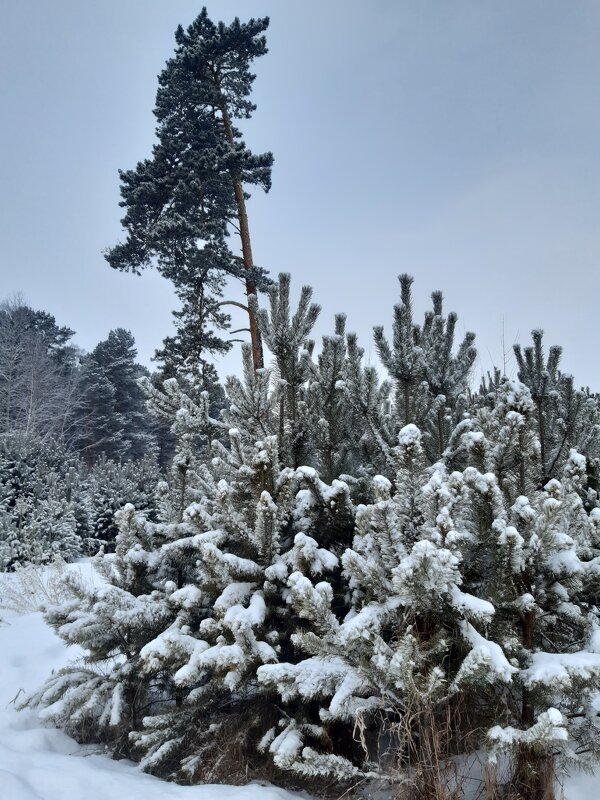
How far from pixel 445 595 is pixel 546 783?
786mm

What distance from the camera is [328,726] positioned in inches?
90.9

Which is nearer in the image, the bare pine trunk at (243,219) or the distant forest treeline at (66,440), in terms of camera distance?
the distant forest treeline at (66,440)

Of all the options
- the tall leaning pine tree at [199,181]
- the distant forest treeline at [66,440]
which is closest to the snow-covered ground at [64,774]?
the distant forest treeline at [66,440]

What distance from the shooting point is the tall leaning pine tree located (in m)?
11.9

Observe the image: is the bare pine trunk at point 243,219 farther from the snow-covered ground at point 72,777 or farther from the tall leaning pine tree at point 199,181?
the snow-covered ground at point 72,777

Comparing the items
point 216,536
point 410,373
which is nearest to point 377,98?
point 410,373

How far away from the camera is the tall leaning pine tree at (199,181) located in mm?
11891

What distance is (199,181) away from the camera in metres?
11.7

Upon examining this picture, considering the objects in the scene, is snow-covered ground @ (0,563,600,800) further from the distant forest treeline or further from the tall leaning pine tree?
the tall leaning pine tree

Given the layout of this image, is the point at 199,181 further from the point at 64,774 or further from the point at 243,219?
the point at 64,774

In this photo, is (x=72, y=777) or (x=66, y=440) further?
(x=66, y=440)

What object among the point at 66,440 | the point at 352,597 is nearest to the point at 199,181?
the point at 352,597

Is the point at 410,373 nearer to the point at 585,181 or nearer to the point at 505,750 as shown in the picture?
the point at 505,750

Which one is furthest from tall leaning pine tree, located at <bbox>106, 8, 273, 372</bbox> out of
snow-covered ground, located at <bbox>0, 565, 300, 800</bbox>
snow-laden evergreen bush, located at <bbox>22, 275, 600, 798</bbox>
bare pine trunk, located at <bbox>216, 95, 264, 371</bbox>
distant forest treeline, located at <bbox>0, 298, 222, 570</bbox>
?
snow-covered ground, located at <bbox>0, 565, 300, 800</bbox>
